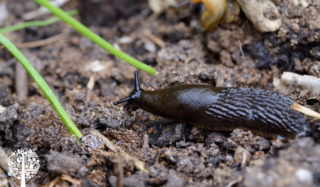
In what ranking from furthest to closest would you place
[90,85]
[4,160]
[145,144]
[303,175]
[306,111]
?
[90,85]
[145,144]
[4,160]
[306,111]
[303,175]

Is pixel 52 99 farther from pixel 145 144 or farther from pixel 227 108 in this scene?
pixel 227 108

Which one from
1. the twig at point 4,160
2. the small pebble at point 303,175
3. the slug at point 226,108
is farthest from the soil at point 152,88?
the twig at point 4,160

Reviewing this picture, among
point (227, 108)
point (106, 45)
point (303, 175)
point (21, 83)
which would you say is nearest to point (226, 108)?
point (227, 108)

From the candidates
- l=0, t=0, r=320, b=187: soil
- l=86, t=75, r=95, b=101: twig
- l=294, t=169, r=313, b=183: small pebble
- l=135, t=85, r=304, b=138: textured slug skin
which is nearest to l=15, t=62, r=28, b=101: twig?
l=0, t=0, r=320, b=187: soil

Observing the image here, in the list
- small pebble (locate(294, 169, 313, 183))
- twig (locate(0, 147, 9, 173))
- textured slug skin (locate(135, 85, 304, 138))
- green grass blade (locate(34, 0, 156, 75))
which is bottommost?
twig (locate(0, 147, 9, 173))

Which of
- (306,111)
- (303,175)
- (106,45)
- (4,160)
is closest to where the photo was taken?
(303,175)

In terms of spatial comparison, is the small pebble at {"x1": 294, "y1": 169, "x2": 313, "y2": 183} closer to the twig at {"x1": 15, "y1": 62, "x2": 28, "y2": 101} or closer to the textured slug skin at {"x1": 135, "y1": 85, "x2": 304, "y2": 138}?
the textured slug skin at {"x1": 135, "y1": 85, "x2": 304, "y2": 138}

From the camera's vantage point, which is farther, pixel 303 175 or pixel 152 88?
pixel 152 88
